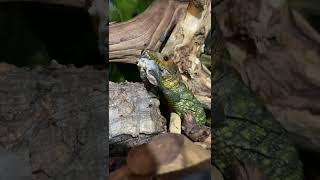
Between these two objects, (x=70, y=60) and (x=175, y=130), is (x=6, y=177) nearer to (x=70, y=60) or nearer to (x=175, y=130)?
(x=175, y=130)

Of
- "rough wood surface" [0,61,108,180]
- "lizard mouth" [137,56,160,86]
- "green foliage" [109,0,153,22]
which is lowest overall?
"rough wood surface" [0,61,108,180]

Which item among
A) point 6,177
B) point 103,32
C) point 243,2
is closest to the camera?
point 243,2

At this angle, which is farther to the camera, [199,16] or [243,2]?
[199,16]

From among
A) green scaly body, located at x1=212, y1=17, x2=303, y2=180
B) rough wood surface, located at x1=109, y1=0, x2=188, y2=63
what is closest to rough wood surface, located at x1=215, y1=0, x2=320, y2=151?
green scaly body, located at x1=212, y1=17, x2=303, y2=180

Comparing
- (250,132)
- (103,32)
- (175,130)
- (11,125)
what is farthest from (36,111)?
(250,132)

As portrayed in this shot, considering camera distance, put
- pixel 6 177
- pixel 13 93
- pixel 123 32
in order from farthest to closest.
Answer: pixel 123 32
pixel 13 93
pixel 6 177

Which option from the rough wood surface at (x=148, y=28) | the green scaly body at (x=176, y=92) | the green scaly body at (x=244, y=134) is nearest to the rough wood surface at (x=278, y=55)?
the green scaly body at (x=244, y=134)

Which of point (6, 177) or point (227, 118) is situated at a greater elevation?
point (227, 118)

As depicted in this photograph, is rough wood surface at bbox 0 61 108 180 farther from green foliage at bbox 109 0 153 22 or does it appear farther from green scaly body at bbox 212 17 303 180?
green scaly body at bbox 212 17 303 180
